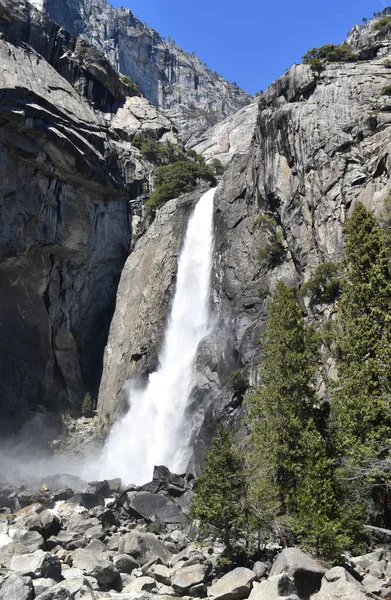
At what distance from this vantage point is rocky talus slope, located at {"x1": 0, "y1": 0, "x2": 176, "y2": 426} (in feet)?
130

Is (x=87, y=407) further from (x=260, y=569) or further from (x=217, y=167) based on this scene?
(x=217, y=167)

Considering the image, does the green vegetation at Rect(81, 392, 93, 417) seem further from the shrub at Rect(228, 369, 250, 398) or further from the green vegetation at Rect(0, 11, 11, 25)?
the green vegetation at Rect(0, 11, 11, 25)

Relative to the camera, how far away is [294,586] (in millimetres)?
10820

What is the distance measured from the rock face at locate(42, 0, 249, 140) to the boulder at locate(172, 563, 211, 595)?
98.3 meters

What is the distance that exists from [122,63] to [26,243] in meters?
85.5

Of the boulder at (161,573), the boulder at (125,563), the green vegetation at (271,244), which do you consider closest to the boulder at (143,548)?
the boulder at (125,563)

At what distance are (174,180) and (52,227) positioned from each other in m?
13.2

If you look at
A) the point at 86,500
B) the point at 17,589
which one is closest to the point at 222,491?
the point at 17,589

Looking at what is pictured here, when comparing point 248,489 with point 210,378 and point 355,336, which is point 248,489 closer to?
point 355,336

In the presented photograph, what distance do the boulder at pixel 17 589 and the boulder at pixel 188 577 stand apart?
12.8ft

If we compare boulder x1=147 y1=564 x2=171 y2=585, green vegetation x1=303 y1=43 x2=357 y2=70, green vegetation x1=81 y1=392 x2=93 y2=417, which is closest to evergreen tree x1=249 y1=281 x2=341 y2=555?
boulder x1=147 y1=564 x2=171 y2=585

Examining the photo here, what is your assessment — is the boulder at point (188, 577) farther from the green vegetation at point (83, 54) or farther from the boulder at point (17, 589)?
the green vegetation at point (83, 54)

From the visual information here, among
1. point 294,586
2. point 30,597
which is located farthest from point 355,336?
point 30,597

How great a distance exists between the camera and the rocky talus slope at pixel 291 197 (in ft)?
89.2
